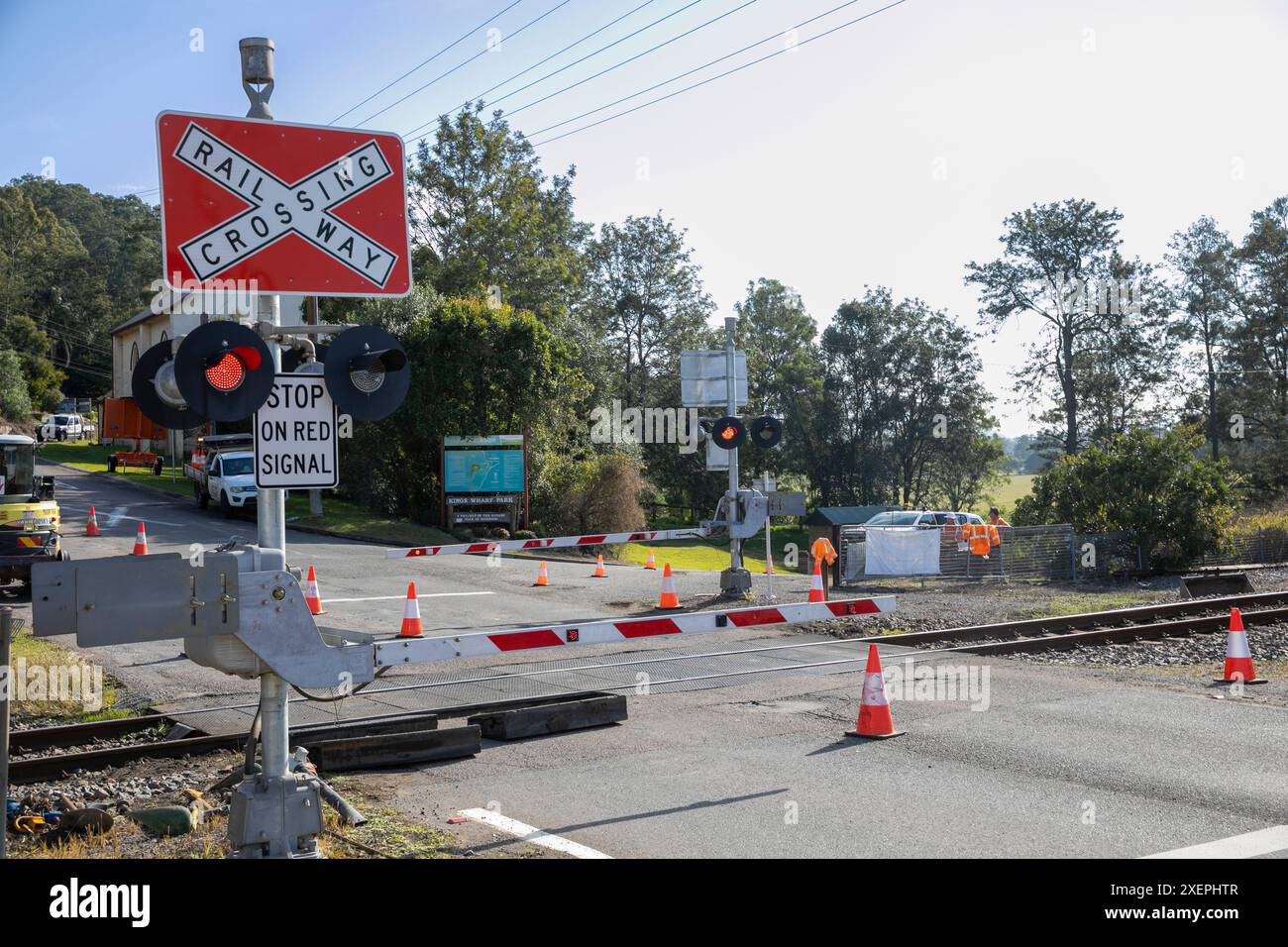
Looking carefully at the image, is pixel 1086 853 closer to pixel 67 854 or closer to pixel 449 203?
pixel 67 854

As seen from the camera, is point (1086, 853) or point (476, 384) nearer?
point (1086, 853)

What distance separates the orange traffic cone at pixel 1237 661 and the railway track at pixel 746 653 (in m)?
2.44

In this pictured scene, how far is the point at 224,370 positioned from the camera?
17.0ft

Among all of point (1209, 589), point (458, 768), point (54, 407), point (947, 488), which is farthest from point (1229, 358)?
point (54, 407)

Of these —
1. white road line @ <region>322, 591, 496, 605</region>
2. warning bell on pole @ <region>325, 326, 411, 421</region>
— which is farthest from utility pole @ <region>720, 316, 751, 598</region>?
warning bell on pole @ <region>325, 326, 411, 421</region>

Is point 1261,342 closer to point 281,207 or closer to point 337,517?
point 337,517

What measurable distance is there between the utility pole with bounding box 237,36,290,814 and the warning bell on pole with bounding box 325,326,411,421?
287 mm

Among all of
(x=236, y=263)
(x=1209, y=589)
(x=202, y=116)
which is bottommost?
(x=1209, y=589)

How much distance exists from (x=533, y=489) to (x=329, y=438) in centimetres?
3241

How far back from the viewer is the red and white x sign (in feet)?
17.9

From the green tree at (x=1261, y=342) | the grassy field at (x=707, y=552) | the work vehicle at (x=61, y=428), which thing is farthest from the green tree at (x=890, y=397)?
the work vehicle at (x=61, y=428)

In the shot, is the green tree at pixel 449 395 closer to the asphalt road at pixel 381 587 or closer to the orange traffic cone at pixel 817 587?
the asphalt road at pixel 381 587

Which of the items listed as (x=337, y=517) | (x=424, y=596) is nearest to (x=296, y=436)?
(x=424, y=596)
